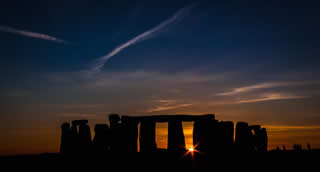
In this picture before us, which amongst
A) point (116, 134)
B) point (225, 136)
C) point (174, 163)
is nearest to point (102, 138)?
point (116, 134)

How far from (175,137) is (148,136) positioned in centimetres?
147

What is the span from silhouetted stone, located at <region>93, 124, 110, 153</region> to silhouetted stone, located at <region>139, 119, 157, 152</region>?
1935 millimetres

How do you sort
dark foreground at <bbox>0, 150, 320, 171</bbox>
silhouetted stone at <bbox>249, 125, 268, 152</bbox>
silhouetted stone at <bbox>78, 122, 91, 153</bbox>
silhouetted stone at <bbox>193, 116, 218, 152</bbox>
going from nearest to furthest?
1. dark foreground at <bbox>0, 150, 320, 171</bbox>
2. silhouetted stone at <bbox>193, 116, 218, 152</bbox>
3. silhouetted stone at <bbox>78, 122, 91, 153</bbox>
4. silhouetted stone at <bbox>249, 125, 268, 152</bbox>

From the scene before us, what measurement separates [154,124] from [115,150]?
250cm

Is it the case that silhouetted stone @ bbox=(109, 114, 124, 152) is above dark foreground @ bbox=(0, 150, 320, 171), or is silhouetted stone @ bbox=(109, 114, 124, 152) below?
above

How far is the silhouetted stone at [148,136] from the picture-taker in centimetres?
1650

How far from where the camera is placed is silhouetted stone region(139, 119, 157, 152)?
16.5m

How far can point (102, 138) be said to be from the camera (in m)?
17.0

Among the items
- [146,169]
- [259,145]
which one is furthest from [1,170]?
[259,145]

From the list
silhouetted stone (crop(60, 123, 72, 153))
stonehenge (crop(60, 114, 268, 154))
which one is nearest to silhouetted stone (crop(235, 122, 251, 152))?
stonehenge (crop(60, 114, 268, 154))

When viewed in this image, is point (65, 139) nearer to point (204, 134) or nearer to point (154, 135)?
point (154, 135)

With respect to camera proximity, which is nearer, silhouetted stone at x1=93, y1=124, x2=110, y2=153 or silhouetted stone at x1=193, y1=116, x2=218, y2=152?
silhouetted stone at x1=193, y1=116, x2=218, y2=152

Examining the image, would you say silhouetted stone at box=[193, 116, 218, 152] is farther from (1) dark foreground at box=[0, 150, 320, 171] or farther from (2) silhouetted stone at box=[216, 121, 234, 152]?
(2) silhouetted stone at box=[216, 121, 234, 152]

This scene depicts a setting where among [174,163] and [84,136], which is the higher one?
[84,136]
